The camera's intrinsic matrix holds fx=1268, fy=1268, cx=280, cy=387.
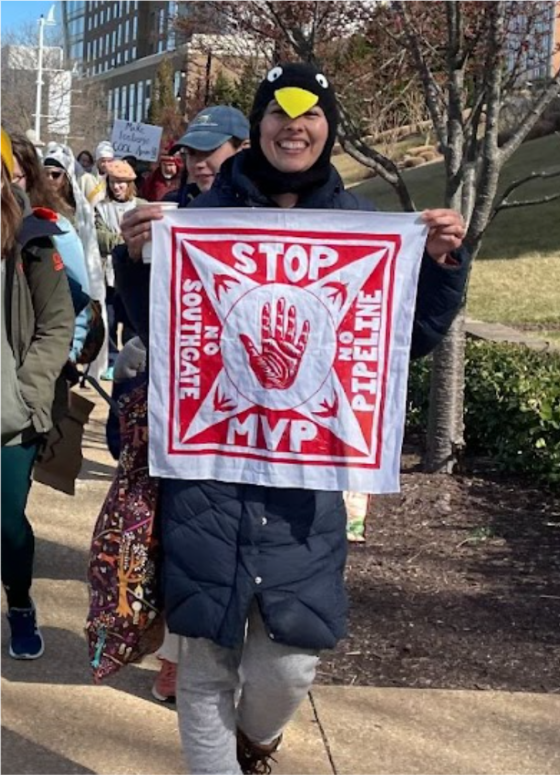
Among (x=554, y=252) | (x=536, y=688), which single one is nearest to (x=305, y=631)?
(x=536, y=688)

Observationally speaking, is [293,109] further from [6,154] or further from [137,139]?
[137,139]

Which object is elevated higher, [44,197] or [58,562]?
[44,197]

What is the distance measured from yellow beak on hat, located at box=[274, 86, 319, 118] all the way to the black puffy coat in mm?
184

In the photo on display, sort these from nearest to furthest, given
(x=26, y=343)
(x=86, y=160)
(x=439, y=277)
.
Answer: (x=439, y=277)
(x=26, y=343)
(x=86, y=160)

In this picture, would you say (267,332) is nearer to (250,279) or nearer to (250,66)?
(250,279)

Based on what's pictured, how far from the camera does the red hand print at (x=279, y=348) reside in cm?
316

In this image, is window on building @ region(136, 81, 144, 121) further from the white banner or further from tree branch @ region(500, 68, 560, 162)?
tree branch @ region(500, 68, 560, 162)

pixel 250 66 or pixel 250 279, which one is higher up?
pixel 250 66

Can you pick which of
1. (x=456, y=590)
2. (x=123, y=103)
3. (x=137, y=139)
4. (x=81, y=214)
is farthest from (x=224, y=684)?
(x=123, y=103)

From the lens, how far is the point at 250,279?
3.18 m

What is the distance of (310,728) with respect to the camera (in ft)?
13.1

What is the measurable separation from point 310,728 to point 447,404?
3494mm

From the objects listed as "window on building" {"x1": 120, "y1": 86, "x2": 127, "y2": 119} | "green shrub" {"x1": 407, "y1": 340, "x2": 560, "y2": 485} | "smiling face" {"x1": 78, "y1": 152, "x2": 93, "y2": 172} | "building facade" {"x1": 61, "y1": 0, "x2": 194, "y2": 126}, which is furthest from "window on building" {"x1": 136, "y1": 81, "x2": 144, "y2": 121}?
"green shrub" {"x1": 407, "y1": 340, "x2": 560, "y2": 485}

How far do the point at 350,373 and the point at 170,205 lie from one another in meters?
0.63
